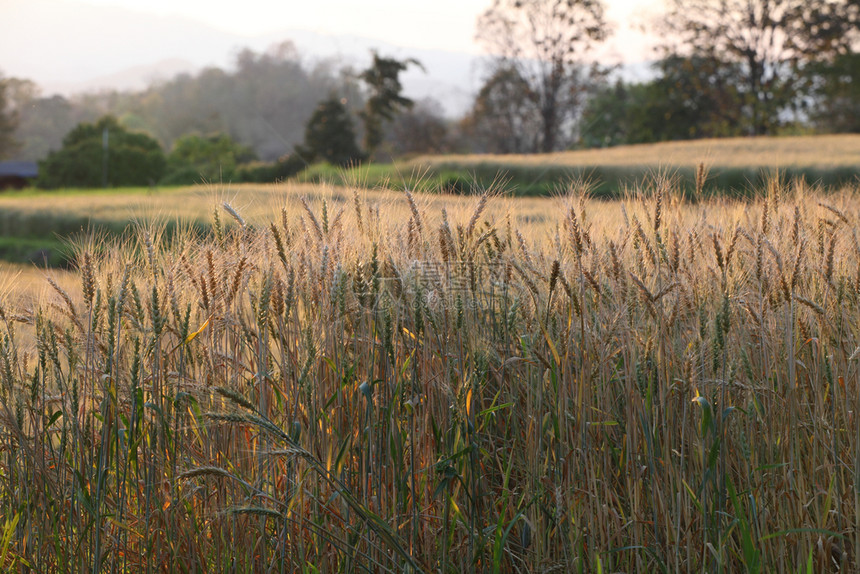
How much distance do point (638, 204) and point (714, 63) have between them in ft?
96.1

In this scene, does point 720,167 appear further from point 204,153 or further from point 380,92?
point 204,153

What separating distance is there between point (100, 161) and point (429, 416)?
28717 millimetres

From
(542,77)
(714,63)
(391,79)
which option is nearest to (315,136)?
(391,79)

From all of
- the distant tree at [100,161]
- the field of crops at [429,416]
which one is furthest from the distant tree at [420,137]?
the field of crops at [429,416]

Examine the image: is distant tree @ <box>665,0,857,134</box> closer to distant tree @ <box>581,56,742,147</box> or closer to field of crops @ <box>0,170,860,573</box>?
distant tree @ <box>581,56,742,147</box>

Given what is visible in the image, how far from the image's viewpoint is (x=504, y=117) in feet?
118

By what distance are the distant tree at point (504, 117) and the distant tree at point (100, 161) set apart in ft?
49.8

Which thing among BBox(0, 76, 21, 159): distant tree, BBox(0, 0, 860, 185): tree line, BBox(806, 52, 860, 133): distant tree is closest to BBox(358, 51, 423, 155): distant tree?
BBox(0, 0, 860, 185): tree line

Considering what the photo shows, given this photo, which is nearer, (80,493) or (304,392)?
(80,493)

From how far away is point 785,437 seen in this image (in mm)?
1848

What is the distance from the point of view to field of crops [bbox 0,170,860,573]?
174 cm

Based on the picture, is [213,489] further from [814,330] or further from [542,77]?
[542,77]

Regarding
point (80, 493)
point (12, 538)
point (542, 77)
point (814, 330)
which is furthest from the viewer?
point (542, 77)

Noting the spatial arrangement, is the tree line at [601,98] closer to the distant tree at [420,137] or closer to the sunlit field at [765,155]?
the distant tree at [420,137]
